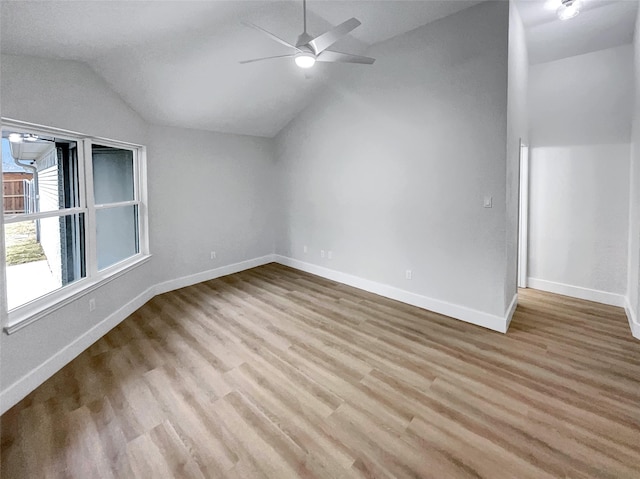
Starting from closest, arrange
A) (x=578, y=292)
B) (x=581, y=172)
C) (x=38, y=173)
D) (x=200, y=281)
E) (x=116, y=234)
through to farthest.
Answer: (x=38, y=173) < (x=116, y=234) < (x=581, y=172) < (x=578, y=292) < (x=200, y=281)

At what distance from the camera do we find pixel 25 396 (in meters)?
2.24

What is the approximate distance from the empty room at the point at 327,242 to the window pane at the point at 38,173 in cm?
2

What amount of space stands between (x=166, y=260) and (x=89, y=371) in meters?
2.11

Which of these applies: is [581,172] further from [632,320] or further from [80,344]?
[80,344]

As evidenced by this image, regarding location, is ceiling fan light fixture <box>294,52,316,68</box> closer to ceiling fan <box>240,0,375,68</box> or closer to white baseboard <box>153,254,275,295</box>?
ceiling fan <box>240,0,375,68</box>

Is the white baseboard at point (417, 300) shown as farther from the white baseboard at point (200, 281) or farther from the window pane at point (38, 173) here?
the window pane at point (38, 173)

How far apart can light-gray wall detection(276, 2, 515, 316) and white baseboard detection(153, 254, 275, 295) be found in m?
1.50

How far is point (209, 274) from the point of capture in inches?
197

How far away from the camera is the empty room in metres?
1.89

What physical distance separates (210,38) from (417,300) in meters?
3.79

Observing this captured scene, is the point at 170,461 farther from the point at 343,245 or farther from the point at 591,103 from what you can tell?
the point at 591,103

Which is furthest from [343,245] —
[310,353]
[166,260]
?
[166,260]

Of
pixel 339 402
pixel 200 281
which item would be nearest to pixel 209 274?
pixel 200 281

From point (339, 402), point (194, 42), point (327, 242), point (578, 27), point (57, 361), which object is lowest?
point (339, 402)
